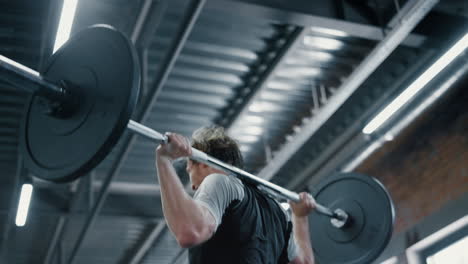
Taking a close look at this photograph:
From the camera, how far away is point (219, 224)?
1.44 meters

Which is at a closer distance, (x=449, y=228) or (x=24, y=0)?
(x=24, y=0)

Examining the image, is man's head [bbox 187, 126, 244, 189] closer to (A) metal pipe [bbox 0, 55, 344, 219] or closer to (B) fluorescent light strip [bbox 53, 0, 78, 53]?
(A) metal pipe [bbox 0, 55, 344, 219]

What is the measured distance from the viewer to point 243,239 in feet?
4.78

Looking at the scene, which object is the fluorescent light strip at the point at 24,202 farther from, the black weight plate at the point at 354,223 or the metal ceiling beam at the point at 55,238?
the black weight plate at the point at 354,223

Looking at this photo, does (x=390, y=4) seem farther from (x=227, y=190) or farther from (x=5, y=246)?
(x=5, y=246)

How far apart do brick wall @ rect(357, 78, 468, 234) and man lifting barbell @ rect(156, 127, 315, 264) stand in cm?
237

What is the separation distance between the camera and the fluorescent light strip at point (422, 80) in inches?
110

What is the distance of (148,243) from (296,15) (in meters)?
4.03

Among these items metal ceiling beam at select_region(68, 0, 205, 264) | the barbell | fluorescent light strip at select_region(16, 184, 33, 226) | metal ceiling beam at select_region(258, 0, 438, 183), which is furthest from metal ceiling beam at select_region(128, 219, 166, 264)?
the barbell

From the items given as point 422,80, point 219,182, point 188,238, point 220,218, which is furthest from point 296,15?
point 188,238

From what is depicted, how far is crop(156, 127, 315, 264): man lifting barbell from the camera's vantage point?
135 centimetres

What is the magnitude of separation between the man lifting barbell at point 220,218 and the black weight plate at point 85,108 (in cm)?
21

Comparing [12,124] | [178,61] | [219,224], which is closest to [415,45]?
[178,61]

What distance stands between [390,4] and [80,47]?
2185 millimetres
